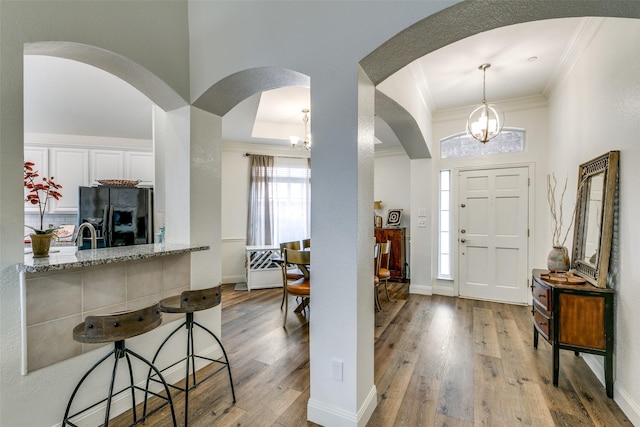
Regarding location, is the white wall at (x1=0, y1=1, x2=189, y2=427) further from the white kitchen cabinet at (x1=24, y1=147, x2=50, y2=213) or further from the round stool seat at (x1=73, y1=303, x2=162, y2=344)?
the white kitchen cabinet at (x1=24, y1=147, x2=50, y2=213)

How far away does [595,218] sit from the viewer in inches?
94.6

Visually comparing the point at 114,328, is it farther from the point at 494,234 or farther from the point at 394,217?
the point at 394,217

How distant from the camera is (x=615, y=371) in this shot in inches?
83.0

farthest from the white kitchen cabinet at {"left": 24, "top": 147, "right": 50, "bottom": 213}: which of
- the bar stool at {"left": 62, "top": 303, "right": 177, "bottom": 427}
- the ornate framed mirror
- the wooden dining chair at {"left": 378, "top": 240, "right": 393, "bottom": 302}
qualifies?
the ornate framed mirror

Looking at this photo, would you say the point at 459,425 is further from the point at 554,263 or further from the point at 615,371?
the point at 554,263

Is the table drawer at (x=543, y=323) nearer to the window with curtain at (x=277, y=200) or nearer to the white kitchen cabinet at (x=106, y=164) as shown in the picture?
the window with curtain at (x=277, y=200)

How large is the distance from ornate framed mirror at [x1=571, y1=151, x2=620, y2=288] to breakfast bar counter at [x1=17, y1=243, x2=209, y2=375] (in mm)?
3141

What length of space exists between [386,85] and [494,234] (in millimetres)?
3007

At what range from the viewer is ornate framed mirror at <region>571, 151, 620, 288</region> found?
2.14 m

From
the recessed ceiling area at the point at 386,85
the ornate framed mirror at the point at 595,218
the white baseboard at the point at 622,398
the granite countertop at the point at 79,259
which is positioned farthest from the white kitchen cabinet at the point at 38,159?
the white baseboard at the point at 622,398

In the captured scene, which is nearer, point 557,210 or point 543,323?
point 543,323

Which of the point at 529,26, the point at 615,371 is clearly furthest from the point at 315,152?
the point at 615,371

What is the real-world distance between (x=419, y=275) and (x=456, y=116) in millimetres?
2573

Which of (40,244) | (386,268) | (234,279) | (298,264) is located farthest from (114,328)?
(234,279)
